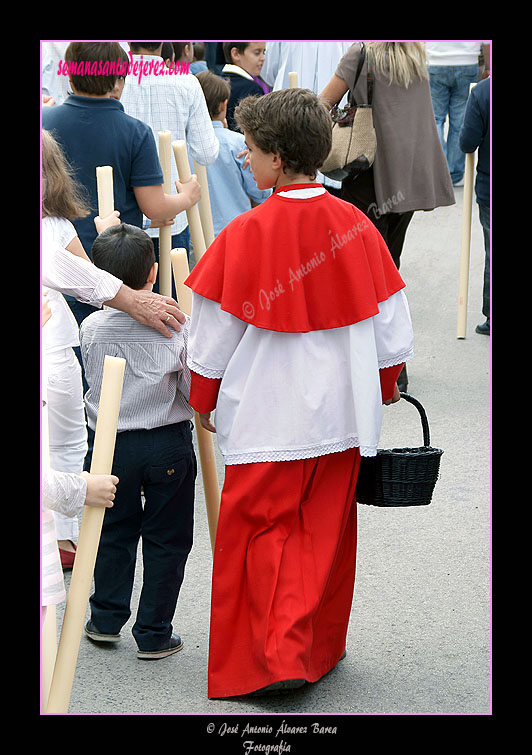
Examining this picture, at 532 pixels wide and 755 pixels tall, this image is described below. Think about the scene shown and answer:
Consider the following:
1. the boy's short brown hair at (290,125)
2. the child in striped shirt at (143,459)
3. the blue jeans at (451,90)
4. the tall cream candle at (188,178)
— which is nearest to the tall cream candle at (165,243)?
the tall cream candle at (188,178)

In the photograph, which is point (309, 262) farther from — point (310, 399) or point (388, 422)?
point (388, 422)

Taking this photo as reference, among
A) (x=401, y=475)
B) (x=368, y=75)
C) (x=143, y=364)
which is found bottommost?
(x=401, y=475)

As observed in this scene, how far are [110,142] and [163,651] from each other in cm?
201

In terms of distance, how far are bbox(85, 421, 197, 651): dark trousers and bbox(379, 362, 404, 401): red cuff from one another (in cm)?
65

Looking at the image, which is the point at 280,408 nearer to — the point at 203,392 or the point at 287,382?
the point at 287,382

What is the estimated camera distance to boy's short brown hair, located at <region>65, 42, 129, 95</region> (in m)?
→ 4.06

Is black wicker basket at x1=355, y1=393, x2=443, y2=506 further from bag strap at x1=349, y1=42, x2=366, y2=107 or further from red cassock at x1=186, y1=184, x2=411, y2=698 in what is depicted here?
bag strap at x1=349, y1=42, x2=366, y2=107

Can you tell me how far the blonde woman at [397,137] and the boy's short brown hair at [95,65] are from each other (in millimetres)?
1629

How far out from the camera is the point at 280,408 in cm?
300

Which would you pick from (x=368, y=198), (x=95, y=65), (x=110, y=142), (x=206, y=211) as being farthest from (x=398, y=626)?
(x=368, y=198)

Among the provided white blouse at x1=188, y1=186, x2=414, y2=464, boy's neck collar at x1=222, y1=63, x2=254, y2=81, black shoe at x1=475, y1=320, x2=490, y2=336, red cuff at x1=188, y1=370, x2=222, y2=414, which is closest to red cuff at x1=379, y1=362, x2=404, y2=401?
white blouse at x1=188, y1=186, x2=414, y2=464

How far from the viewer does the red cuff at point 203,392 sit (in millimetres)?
3076
